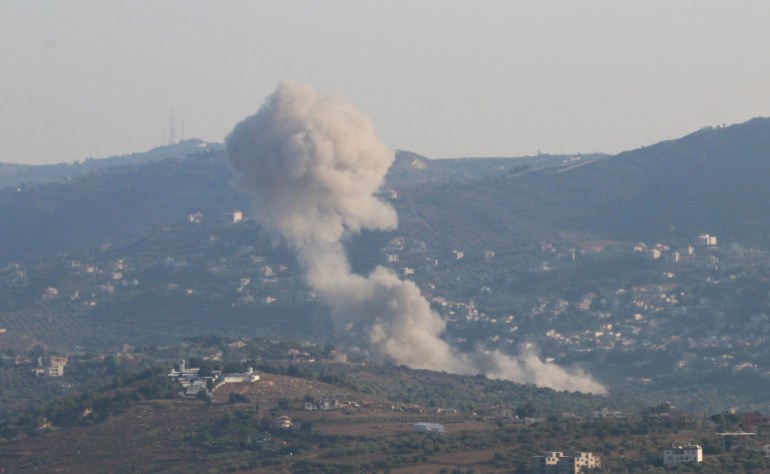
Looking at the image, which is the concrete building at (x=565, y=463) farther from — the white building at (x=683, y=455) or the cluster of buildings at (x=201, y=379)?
the cluster of buildings at (x=201, y=379)

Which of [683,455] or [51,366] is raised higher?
[51,366]

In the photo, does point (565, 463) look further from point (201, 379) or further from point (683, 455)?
point (201, 379)

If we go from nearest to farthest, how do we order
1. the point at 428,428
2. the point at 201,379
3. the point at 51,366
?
the point at 428,428 < the point at 201,379 < the point at 51,366

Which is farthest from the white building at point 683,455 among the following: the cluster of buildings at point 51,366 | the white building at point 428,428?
the cluster of buildings at point 51,366

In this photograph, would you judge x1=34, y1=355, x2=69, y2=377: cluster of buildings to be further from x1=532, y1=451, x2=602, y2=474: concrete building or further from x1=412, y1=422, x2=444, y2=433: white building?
x1=532, y1=451, x2=602, y2=474: concrete building

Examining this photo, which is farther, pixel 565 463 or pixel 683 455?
pixel 683 455

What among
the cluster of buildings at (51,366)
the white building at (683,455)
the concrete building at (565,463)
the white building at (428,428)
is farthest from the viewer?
the cluster of buildings at (51,366)

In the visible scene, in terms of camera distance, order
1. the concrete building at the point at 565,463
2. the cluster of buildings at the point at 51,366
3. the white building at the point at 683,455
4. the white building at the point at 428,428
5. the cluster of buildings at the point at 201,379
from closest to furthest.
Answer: the concrete building at the point at 565,463 → the white building at the point at 683,455 → the white building at the point at 428,428 → the cluster of buildings at the point at 201,379 → the cluster of buildings at the point at 51,366

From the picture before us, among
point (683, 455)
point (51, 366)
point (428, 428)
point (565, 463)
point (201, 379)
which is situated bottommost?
point (565, 463)

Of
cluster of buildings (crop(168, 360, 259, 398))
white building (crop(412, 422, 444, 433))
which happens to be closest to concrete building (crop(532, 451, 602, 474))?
white building (crop(412, 422, 444, 433))

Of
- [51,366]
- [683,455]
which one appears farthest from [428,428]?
[51,366]
